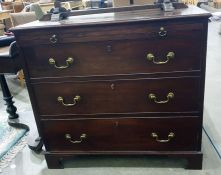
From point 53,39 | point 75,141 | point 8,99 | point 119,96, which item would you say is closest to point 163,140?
point 119,96

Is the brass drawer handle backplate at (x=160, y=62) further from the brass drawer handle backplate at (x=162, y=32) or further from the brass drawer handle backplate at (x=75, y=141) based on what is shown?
the brass drawer handle backplate at (x=75, y=141)

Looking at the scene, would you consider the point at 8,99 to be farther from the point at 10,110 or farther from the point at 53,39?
the point at 53,39

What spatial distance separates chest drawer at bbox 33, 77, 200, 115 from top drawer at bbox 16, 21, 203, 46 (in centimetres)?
23

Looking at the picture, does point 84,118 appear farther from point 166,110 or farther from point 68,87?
point 166,110

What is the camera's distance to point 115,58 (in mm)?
1278

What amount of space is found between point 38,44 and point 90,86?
0.34m

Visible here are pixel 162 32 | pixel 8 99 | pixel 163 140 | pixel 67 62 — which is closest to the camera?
pixel 162 32

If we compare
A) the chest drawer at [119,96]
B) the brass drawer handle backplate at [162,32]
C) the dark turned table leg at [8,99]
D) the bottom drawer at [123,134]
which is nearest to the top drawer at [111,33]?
the brass drawer handle backplate at [162,32]

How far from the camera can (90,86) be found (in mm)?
1364

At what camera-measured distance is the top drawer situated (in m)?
1.17

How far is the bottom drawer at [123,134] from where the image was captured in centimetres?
139

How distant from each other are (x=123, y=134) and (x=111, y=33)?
0.57 m

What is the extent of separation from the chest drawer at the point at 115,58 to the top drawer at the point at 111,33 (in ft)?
0.09

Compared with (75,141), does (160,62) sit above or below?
above
